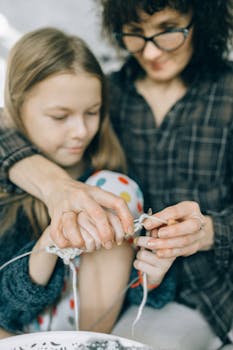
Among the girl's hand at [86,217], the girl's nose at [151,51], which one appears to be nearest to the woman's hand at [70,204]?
the girl's hand at [86,217]

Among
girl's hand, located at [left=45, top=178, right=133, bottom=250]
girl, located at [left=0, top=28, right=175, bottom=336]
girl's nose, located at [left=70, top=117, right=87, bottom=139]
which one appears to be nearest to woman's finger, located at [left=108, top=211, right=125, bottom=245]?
girl's hand, located at [left=45, top=178, right=133, bottom=250]

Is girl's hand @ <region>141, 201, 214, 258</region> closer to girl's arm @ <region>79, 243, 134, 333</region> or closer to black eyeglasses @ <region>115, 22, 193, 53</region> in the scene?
girl's arm @ <region>79, 243, 134, 333</region>

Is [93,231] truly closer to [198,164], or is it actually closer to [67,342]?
[67,342]

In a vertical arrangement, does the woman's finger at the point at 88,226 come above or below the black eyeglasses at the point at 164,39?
below

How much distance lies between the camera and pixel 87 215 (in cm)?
59

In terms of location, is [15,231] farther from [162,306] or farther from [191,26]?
[191,26]

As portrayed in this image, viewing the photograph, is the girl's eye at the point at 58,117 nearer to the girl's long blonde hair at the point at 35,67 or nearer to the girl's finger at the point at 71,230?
the girl's long blonde hair at the point at 35,67

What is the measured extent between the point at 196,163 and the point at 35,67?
0.30 meters

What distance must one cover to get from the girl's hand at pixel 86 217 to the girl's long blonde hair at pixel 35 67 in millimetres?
111

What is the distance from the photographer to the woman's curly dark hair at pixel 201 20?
76cm

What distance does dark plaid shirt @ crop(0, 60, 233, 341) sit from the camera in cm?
78

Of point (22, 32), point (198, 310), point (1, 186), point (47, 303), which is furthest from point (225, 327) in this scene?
point (22, 32)

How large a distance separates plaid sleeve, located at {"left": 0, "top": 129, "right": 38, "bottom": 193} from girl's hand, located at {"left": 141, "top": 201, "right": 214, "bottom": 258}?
0.82ft

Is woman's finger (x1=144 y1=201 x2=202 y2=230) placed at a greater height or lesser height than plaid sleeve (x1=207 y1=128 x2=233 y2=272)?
greater
